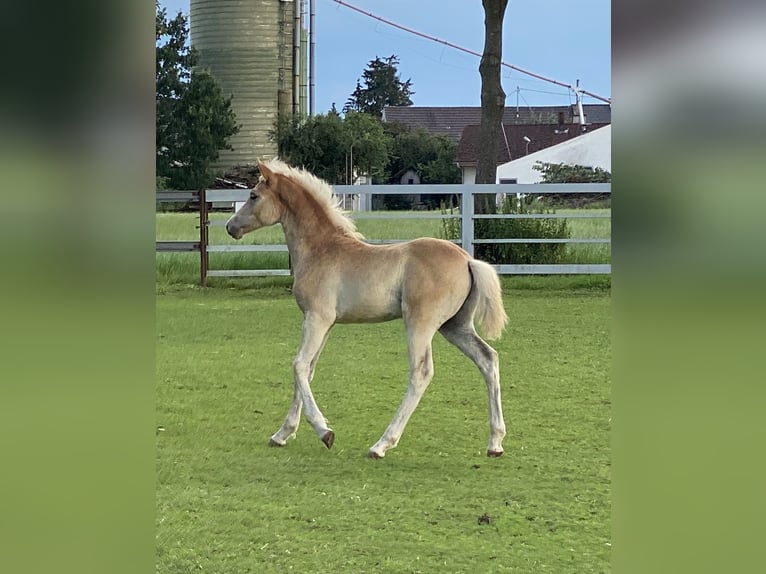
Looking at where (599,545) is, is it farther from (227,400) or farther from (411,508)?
(227,400)

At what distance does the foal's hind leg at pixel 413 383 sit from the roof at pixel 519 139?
55.7 ft

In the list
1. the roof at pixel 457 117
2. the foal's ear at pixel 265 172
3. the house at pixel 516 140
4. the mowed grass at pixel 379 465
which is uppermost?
the roof at pixel 457 117

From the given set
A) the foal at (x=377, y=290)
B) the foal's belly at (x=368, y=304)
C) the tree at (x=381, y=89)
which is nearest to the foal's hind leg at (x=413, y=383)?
the foal at (x=377, y=290)

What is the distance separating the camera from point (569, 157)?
15.8 meters

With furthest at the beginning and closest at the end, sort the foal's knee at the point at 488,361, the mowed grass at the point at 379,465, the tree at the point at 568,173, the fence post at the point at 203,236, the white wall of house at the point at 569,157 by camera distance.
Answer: the white wall of house at the point at 569,157
the tree at the point at 568,173
the fence post at the point at 203,236
the foal's knee at the point at 488,361
the mowed grass at the point at 379,465

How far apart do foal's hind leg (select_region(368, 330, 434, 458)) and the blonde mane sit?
0.48m

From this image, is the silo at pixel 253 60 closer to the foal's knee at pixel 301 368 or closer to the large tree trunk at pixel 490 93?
the large tree trunk at pixel 490 93

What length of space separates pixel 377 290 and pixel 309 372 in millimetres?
350

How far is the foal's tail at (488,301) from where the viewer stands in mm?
2543

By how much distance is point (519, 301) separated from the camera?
19.9 feet

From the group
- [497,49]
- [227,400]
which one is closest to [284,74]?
[497,49]

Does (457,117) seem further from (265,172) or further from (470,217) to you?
(265,172)
